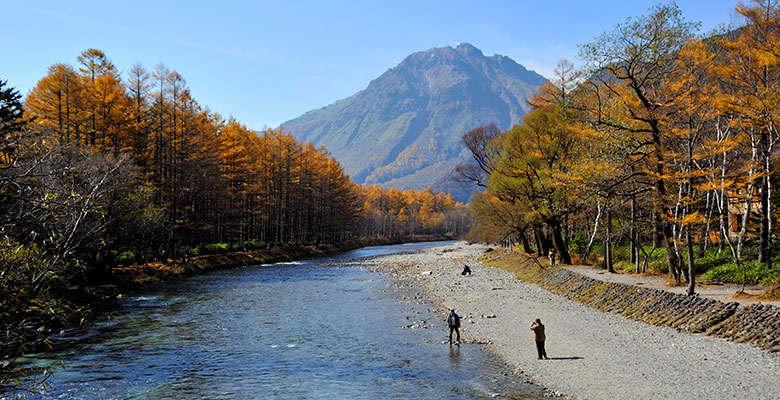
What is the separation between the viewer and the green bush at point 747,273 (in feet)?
77.2

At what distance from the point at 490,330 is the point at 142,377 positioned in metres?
14.7

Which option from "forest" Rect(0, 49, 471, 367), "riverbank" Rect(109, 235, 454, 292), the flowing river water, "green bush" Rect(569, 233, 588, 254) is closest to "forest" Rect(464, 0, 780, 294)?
the flowing river water

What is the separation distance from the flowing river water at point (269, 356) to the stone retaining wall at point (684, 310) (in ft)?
27.3

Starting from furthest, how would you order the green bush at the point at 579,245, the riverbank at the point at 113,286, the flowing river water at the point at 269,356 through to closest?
the green bush at the point at 579,245, the flowing river water at the point at 269,356, the riverbank at the point at 113,286

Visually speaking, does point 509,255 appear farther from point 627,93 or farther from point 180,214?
point 180,214

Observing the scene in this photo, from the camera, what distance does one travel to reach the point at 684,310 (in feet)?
68.0

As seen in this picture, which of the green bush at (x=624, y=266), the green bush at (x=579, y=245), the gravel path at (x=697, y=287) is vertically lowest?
the gravel path at (x=697, y=287)

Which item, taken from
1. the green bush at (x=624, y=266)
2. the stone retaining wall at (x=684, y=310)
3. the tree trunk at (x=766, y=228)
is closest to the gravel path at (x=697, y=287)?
the stone retaining wall at (x=684, y=310)

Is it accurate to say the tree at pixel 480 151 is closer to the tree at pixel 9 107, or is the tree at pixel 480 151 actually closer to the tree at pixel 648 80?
the tree at pixel 648 80

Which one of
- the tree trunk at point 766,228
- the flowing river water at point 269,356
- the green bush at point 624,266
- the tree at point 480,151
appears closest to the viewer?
the flowing river water at point 269,356

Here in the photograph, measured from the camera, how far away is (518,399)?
44.9 ft

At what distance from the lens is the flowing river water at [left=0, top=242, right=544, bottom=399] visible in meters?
14.8

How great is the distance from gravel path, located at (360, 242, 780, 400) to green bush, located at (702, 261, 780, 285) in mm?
7140

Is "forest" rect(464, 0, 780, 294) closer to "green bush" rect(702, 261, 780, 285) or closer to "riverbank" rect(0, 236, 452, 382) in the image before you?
"green bush" rect(702, 261, 780, 285)
